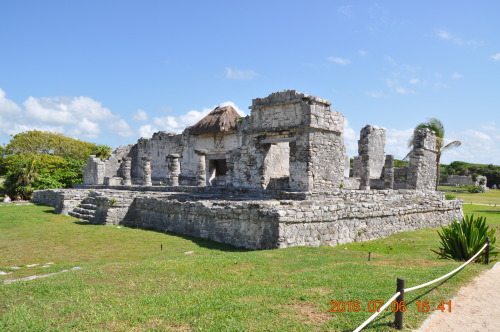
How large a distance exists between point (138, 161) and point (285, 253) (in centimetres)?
2636

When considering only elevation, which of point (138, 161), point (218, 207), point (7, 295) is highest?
point (138, 161)

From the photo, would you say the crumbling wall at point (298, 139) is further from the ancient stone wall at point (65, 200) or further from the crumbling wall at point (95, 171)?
the crumbling wall at point (95, 171)

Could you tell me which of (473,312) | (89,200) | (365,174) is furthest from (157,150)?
(473,312)

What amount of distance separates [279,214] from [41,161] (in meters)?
28.6

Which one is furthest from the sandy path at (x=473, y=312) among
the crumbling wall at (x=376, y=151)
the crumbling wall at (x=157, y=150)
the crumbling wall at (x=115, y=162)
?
the crumbling wall at (x=115, y=162)

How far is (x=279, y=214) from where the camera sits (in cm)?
734

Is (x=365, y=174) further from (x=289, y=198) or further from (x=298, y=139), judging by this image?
(x=289, y=198)

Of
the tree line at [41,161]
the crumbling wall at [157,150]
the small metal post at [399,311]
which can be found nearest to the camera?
the small metal post at [399,311]

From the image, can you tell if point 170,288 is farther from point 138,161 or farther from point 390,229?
point 138,161

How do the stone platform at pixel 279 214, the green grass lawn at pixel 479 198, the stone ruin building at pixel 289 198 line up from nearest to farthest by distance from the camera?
the stone platform at pixel 279 214, the stone ruin building at pixel 289 198, the green grass lawn at pixel 479 198

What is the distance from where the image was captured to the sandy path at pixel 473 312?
349 cm

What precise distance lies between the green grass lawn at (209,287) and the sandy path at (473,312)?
13 centimetres

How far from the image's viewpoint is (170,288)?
470 centimetres

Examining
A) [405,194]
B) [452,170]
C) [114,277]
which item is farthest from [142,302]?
[452,170]
